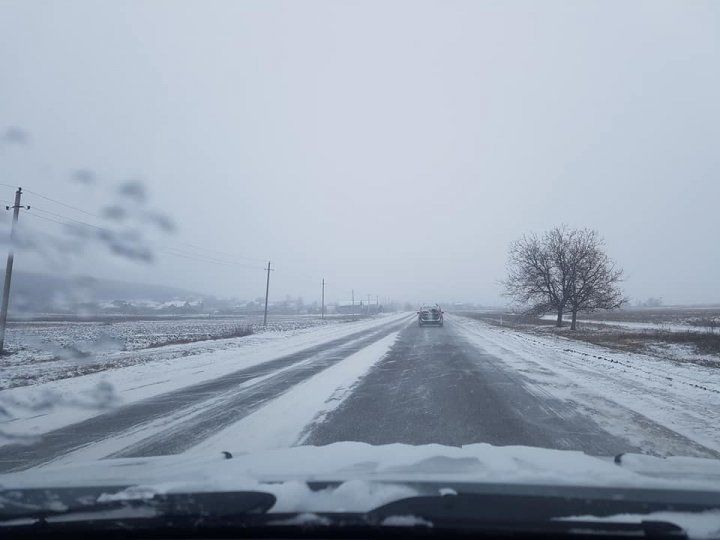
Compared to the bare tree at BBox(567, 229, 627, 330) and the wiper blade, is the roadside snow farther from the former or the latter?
the bare tree at BBox(567, 229, 627, 330)

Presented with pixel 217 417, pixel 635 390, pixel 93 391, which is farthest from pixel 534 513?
pixel 93 391

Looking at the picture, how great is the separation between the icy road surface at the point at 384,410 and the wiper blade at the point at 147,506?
8.73 ft

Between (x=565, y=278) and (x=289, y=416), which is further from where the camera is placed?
(x=565, y=278)

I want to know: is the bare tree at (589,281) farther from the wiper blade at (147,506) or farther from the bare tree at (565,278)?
the wiper blade at (147,506)

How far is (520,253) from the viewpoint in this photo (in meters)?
42.8

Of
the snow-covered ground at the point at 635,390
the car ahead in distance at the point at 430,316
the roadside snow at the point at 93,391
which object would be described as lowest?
the roadside snow at the point at 93,391

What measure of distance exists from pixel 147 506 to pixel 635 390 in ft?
32.5

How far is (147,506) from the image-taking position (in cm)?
319

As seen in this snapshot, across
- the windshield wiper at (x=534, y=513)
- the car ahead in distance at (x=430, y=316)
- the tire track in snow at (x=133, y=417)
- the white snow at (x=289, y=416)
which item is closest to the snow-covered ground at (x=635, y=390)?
the windshield wiper at (x=534, y=513)

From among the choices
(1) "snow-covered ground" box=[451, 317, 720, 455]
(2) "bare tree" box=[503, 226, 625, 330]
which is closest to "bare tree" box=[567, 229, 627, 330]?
(2) "bare tree" box=[503, 226, 625, 330]

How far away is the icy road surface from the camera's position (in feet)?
20.8

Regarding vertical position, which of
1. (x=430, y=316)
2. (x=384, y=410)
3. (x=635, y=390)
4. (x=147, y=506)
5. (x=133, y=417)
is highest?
(x=430, y=316)

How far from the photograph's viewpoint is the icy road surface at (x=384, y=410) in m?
6.34

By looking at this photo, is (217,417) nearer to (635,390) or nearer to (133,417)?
(133,417)
